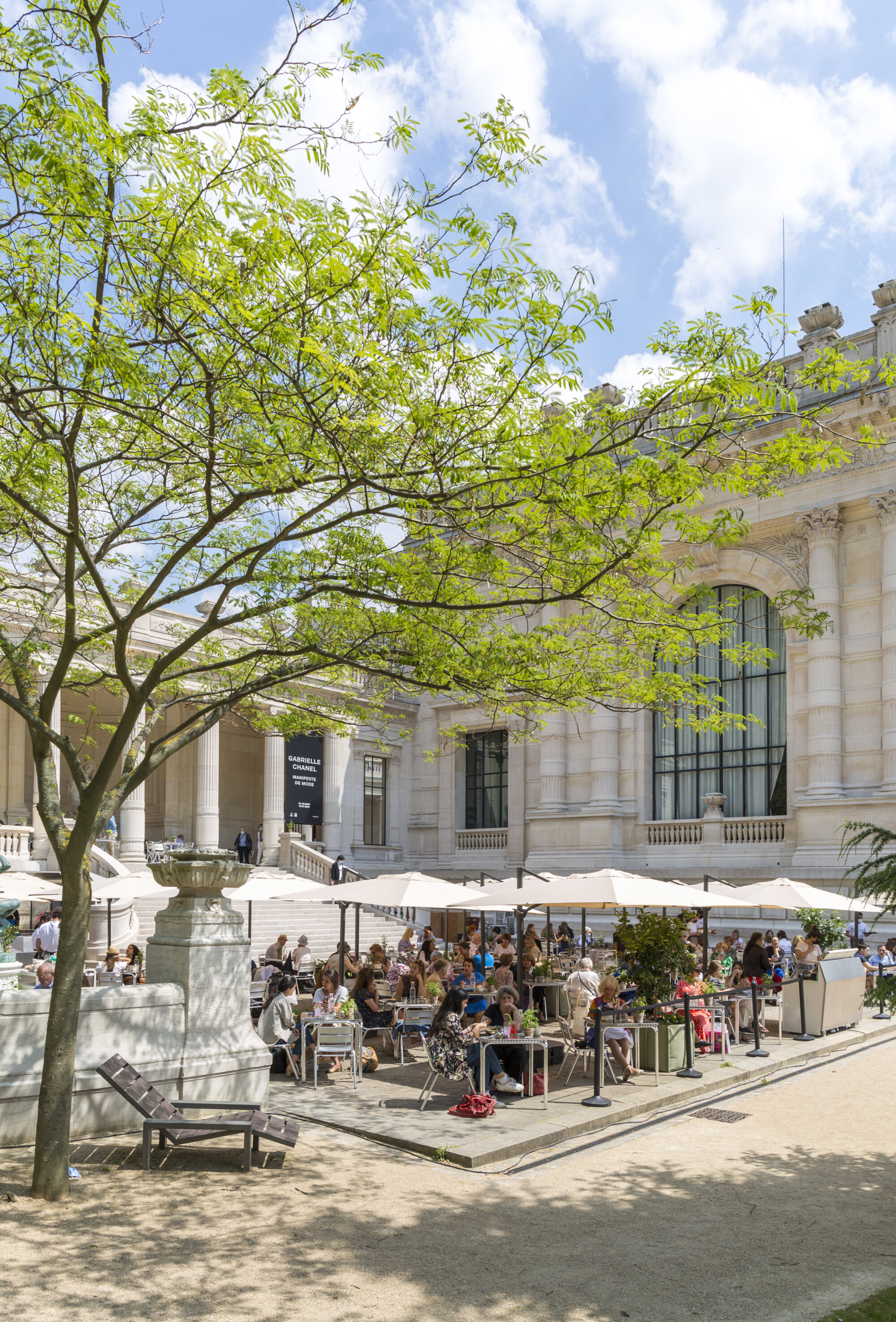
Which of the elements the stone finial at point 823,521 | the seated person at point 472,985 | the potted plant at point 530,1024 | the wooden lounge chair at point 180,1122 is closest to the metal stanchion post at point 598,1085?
the potted plant at point 530,1024

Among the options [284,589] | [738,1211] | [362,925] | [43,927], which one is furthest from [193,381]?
[362,925]

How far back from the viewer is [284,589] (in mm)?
10742

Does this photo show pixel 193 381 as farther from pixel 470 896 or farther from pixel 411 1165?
pixel 470 896

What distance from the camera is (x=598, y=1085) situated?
1154 centimetres

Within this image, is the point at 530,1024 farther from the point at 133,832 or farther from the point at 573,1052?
the point at 133,832

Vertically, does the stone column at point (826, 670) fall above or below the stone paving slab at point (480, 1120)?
above

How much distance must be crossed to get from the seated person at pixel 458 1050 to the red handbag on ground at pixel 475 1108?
28 cm

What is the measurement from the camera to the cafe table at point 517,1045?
1131cm

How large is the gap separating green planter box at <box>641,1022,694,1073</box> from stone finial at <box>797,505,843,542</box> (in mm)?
20059

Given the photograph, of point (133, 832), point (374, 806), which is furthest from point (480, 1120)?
point (374, 806)

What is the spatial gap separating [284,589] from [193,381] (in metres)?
2.40

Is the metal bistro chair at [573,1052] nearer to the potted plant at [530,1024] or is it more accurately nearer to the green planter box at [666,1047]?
the green planter box at [666,1047]

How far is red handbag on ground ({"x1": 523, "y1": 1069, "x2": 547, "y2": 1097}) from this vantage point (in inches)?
477

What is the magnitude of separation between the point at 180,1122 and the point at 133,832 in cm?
2398
